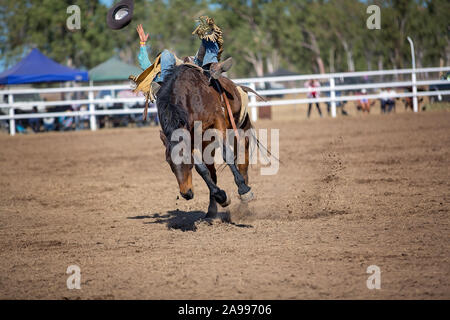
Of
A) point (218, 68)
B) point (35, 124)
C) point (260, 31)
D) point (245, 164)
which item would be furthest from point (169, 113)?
point (260, 31)

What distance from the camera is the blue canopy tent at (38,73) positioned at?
23.5 m

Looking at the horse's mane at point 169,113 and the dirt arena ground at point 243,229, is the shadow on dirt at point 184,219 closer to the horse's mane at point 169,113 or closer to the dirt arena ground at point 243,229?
the dirt arena ground at point 243,229

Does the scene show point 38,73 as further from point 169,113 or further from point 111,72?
point 169,113

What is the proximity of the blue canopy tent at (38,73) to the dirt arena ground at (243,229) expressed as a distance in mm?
10599

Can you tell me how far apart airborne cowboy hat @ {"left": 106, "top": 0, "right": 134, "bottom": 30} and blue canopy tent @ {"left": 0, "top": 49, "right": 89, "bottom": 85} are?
58.5 ft

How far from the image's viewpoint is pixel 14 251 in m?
5.89

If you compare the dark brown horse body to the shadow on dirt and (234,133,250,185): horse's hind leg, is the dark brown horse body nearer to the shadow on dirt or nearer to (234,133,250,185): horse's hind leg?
the shadow on dirt

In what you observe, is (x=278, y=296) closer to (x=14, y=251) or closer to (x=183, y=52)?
(x=14, y=251)

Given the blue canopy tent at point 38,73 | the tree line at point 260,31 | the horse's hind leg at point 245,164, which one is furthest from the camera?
the tree line at point 260,31

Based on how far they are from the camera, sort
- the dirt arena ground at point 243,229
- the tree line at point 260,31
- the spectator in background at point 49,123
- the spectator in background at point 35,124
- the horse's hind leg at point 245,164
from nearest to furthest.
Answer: the dirt arena ground at point 243,229
the horse's hind leg at point 245,164
the spectator in background at point 35,124
the spectator in background at point 49,123
the tree line at point 260,31

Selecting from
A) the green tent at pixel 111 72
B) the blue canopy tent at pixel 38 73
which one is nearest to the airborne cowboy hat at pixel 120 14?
the blue canopy tent at pixel 38 73

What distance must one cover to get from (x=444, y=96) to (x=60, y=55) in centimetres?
3702

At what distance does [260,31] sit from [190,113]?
62941 millimetres

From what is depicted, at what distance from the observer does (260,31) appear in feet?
220
